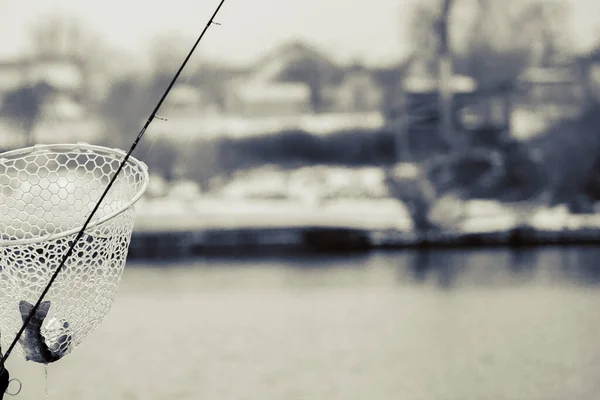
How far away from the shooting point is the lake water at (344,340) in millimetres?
9430

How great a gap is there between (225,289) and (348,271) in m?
4.45

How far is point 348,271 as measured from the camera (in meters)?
22.9

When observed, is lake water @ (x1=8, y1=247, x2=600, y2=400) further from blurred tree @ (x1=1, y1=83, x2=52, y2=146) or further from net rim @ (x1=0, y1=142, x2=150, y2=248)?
blurred tree @ (x1=1, y1=83, x2=52, y2=146)

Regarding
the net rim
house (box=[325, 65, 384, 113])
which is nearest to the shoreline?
house (box=[325, 65, 384, 113])

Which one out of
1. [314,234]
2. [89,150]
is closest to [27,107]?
[314,234]

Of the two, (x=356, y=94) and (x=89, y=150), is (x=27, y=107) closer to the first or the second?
(x=356, y=94)

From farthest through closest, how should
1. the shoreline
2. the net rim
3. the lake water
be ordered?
the shoreline, the lake water, the net rim

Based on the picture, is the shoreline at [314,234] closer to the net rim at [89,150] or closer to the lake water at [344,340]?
the lake water at [344,340]

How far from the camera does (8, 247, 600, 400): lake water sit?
371 inches

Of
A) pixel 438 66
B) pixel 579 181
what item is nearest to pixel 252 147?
pixel 438 66

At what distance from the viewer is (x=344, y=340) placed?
1240cm

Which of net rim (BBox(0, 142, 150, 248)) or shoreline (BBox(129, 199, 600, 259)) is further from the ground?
net rim (BBox(0, 142, 150, 248))

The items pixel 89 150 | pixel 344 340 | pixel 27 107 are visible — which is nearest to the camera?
pixel 89 150

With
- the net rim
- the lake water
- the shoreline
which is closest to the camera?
the net rim
